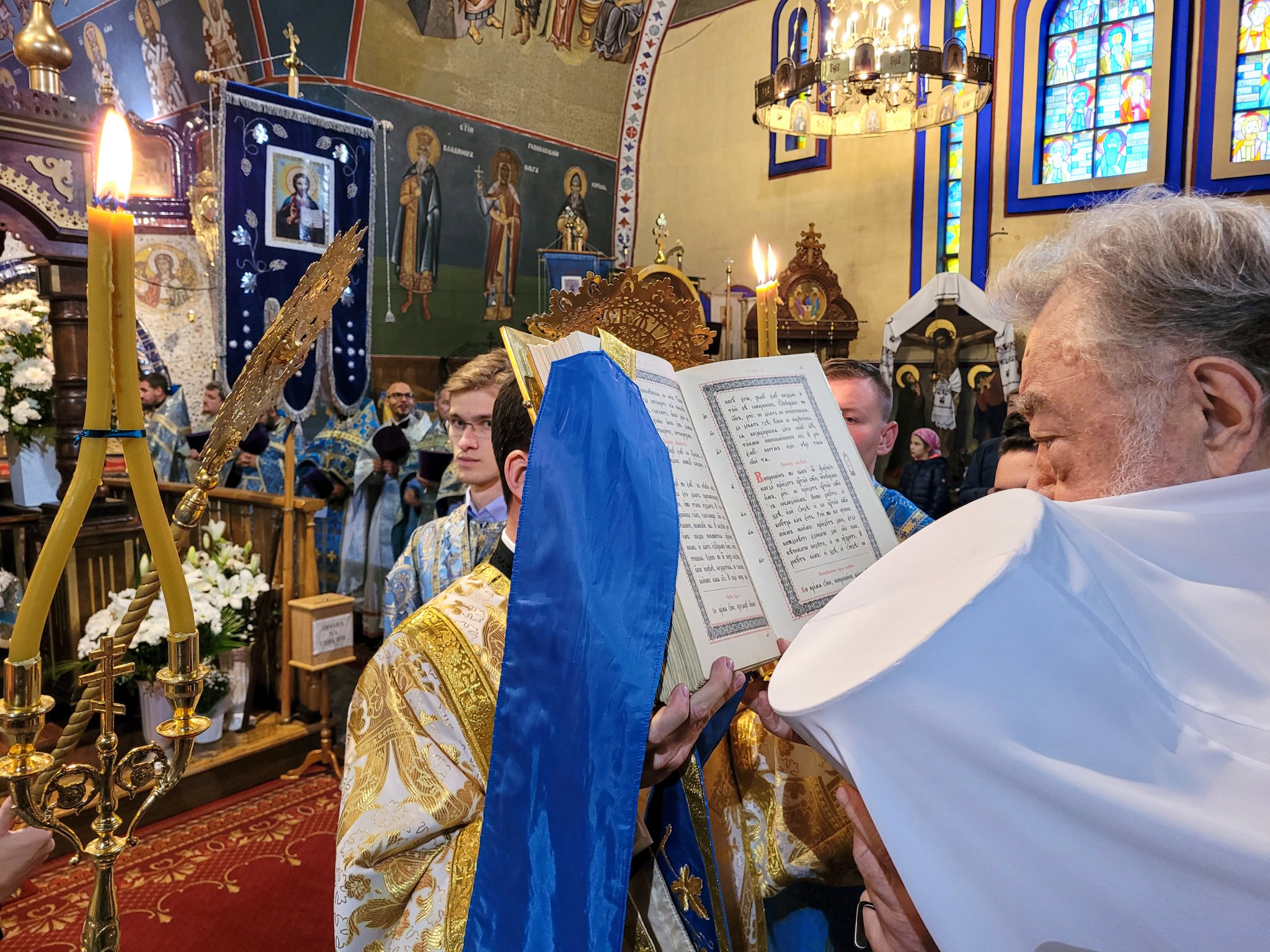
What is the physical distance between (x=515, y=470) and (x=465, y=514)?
167 centimetres

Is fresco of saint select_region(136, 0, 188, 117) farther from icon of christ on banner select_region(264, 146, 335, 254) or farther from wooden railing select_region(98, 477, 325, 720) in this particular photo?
wooden railing select_region(98, 477, 325, 720)

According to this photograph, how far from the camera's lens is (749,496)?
1.22 m

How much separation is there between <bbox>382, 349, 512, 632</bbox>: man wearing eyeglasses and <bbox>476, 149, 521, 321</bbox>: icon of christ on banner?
7.59 metres

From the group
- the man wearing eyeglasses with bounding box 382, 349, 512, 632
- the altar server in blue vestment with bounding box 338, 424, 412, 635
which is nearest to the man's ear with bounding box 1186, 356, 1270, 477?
the man wearing eyeglasses with bounding box 382, 349, 512, 632

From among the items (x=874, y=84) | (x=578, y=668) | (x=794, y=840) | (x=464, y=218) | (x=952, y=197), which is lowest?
(x=794, y=840)

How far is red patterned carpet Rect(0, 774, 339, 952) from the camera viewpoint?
2822 millimetres

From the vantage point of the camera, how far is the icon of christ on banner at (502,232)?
10.3 meters

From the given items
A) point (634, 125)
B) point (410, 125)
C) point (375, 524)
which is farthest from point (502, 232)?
point (375, 524)

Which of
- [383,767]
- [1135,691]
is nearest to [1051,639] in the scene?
[1135,691]

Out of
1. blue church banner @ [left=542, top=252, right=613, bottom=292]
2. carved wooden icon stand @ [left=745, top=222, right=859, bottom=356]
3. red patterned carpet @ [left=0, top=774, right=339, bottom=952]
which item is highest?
blue church banner @ [left=542, top=252, right=613, bottom=292]

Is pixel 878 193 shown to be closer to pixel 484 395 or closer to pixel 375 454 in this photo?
pixel 375 454

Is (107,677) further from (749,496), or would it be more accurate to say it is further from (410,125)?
(410,125)

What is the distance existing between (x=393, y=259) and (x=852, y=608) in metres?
9.63

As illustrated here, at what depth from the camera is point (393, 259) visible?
31.1 feet
